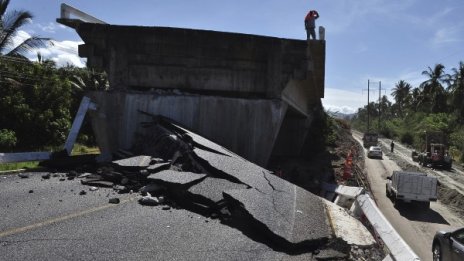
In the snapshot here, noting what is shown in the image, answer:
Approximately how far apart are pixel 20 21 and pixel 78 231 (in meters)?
24.5

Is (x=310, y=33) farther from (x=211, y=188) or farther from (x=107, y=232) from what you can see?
(x=107, y=232)

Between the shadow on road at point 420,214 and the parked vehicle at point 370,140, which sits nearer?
the shadow on road at point 420,214

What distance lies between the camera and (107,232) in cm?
641

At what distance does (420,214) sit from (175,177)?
58.8 ft

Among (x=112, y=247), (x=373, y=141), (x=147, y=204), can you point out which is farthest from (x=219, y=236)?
(x=373, y=141)

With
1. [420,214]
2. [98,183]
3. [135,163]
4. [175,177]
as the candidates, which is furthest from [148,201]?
[420,214]

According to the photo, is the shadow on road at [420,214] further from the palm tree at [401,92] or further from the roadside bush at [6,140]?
the palm tree at [401,92]

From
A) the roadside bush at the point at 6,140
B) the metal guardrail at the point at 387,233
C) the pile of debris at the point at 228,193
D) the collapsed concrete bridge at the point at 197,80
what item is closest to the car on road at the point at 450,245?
the metal guardrail at the point at 387,233

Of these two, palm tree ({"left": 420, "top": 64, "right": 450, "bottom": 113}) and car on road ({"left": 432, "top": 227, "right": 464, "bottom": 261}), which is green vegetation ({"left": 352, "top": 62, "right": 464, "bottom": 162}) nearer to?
palm tree ({"left": 420, "top": 64, "right": 450, "bottom": 113})

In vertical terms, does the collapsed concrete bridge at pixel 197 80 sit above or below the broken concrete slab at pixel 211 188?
above

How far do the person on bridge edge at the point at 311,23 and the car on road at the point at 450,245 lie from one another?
394 inches

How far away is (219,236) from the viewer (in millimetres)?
6684

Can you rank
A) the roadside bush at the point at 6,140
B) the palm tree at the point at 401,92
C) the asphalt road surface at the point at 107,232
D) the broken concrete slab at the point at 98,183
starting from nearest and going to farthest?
the asphalt road surface at the point at 107,232 < the broken concrete slab at the point at 98,183 < the roadside bush at the point at 6,140 < the palm tree at the point at 401,92

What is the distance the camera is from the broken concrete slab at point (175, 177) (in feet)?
28.4
